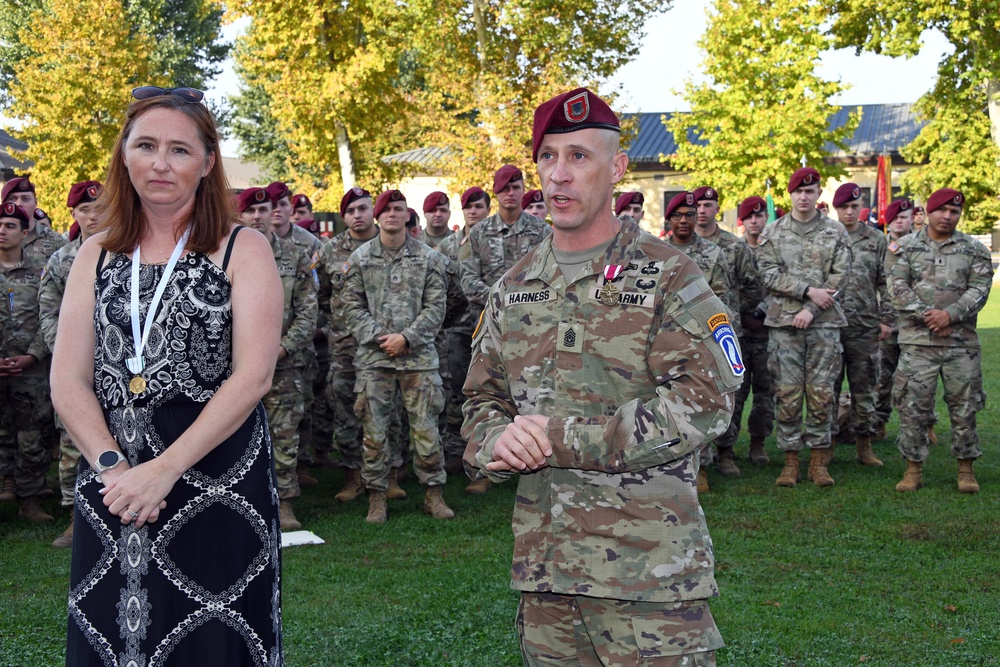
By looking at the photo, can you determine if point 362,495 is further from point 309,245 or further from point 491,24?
point 491,24

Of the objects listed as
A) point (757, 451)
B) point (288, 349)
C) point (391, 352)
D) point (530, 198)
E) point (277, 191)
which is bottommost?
point (757, 451)

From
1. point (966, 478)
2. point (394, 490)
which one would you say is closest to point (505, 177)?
point (394, 490)

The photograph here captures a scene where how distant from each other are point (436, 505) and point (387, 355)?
4.13ft

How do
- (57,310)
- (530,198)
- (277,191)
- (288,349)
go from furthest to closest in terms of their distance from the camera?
(530,198), (277,191), (288,349), (57,310)

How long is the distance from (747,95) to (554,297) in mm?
32829

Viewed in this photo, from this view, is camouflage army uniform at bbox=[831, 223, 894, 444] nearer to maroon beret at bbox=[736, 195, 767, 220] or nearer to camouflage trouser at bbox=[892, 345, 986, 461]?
camouflage trouser at bbox=[892, 345, 986, 461]

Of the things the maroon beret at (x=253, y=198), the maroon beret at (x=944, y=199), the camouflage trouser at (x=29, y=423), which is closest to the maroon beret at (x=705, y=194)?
the maroon beret at (x=944, y=199)

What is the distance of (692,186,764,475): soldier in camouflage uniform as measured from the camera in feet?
33.0

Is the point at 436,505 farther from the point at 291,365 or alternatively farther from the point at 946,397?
the point at 946,397

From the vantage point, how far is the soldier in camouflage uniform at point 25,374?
28.6ft

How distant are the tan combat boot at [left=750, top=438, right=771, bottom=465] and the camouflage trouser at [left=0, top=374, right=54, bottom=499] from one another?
655 centimetres

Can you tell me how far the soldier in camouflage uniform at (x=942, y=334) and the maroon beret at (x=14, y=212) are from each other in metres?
7.44

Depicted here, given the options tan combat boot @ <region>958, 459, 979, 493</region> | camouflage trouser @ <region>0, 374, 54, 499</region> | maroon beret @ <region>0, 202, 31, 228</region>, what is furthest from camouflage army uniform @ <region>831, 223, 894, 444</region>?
maroon beret @ <region>0, 202, 31, 228</region>

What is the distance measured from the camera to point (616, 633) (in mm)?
2811
